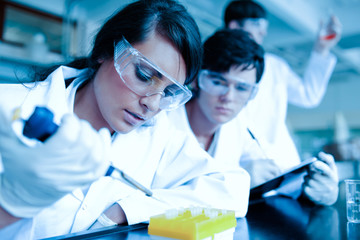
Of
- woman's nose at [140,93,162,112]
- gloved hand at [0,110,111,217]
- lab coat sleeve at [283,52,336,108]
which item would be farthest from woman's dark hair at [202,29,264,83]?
lab coat sleeve at [283,52,336,108]

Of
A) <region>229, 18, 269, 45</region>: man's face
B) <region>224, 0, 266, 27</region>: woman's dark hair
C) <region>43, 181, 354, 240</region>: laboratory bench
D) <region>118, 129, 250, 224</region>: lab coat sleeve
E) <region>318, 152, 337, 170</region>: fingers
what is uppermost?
<region>224, 0, 266, 27</region>: woman's dark hair

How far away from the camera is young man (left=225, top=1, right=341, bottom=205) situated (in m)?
1.40

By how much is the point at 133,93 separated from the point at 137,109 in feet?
0.19

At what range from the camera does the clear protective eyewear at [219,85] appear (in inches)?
64.7

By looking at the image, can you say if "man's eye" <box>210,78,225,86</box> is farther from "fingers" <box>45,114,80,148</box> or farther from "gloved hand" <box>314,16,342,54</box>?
"gloved hand" <box>314,16,342,54</box>

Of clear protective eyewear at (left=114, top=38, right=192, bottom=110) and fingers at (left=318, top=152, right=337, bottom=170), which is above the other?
clear protective eyewear at (left=114, top=38, right=192, bottom=110)

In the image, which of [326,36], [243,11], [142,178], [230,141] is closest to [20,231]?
[142,178]

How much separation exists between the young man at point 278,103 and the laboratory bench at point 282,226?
137 mm

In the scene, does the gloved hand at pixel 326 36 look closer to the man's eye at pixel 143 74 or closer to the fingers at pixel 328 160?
the fingers at pixel 328 160

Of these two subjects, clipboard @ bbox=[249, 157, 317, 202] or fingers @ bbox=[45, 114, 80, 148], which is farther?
clipboard @ bbox=[249, 157, 317, 202]

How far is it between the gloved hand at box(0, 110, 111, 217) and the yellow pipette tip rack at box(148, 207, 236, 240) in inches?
8.7

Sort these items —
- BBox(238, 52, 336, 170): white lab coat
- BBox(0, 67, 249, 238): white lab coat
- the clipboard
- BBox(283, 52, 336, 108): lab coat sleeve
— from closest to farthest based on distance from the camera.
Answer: BBox(0, 67, 249, 238): white lab coat < the clipboard < BBox(238, 52, 336, 170): white lab coat < BBox(283, 52, 336, 108): lab coat sleeve

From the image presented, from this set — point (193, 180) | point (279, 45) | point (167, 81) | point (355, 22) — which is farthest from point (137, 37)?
point (355, 22)

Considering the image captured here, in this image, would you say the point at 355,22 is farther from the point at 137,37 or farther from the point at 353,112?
the point at 137,37
